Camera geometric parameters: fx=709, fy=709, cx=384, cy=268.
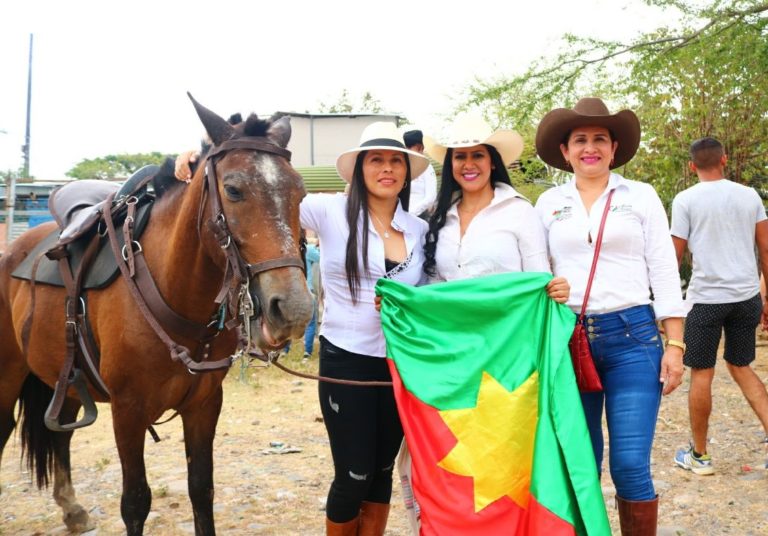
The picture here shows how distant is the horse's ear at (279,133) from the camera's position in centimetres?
301

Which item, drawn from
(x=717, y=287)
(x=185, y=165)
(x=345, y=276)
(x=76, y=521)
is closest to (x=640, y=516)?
(x=345, y=276)

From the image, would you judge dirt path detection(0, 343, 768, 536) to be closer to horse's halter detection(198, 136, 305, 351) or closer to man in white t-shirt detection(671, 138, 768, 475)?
man in white t-shirt detection(671, 138, 768, 475)

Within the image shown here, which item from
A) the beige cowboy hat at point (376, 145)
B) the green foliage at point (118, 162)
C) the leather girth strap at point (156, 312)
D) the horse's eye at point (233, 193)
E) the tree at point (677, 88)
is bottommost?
the leather girth strap at point (156, 312)

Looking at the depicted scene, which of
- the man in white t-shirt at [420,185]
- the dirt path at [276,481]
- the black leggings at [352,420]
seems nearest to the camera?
the black leggings at [352,420]

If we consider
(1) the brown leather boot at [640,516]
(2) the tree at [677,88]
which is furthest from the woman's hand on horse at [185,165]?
(2) the tree at [677,88]

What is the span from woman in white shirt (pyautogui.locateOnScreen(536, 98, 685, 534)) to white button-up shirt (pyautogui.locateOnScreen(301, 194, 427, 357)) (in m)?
0.73

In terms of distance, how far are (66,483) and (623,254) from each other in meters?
3.80

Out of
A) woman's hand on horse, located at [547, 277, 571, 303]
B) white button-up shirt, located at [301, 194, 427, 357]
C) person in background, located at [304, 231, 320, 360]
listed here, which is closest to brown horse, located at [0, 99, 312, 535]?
white button-up shirt, located at [301, 194, 427, 357]

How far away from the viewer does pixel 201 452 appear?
3.71 meters

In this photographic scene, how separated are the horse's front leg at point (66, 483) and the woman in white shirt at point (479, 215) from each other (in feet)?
9.37

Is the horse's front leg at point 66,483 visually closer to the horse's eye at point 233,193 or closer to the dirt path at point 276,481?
the dirt path at point 276,481

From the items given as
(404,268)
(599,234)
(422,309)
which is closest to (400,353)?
(422,309)

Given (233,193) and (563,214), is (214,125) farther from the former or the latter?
(563,214)

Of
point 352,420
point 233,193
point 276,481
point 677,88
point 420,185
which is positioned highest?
point 677,88
